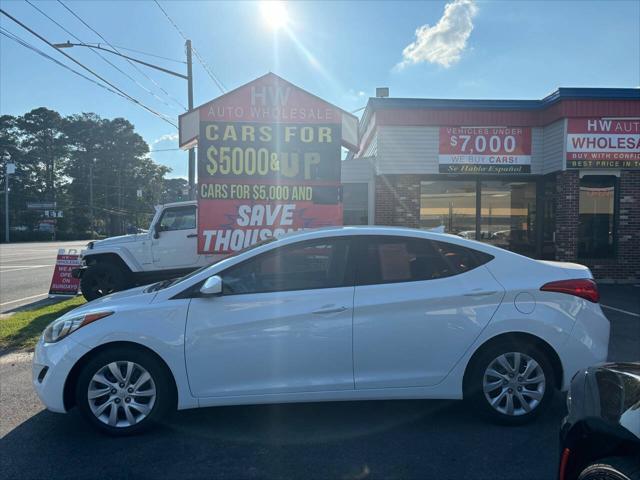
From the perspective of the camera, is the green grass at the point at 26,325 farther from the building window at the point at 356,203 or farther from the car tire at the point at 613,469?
the building window at the point at 356,203

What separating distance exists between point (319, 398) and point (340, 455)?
18.1 inches

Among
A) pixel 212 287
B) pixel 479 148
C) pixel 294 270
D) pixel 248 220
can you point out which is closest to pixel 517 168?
pixel 479 148

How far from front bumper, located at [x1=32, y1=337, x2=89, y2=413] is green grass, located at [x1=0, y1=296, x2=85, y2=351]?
3056 millimetres

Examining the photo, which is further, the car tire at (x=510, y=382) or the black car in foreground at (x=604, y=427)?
the car tire at (x=510, y=382)

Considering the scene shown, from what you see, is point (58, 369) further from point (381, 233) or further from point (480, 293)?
point (480, 293)

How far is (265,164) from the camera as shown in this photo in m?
7.83

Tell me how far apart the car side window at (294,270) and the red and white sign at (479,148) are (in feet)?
31.2

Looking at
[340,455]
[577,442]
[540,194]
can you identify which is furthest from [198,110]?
[540,194]

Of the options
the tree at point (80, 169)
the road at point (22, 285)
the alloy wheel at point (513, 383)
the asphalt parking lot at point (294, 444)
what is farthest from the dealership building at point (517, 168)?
the tree at point (80, 169)

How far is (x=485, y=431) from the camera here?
3.58 metres

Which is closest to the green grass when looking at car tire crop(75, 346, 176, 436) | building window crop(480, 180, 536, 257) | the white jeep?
the white jeep

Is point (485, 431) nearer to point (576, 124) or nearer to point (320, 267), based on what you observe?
point (320, 267)

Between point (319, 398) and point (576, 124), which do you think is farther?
point (576, 124)

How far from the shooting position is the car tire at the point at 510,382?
362 cm
